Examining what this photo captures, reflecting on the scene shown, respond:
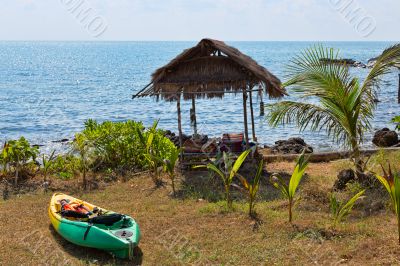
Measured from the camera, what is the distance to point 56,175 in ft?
41.8

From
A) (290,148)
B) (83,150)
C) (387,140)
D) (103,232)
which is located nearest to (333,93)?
(103,232)

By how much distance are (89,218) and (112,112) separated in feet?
102

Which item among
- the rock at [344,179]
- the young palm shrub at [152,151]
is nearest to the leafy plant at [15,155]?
the young palm shrub at [152,151]

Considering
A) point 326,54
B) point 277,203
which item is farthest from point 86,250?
point 326,54

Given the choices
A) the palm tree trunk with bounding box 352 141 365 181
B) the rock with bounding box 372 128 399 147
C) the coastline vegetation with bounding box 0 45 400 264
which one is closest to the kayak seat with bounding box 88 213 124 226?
the coastline vegetation with bounding box 0 45 400 264

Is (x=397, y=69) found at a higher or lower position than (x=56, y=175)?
higher

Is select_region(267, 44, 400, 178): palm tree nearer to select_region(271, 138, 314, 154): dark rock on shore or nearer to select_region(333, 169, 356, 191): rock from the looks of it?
select_region(333, 169, 356, 191): rock

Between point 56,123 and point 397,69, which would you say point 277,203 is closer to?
point 397,69

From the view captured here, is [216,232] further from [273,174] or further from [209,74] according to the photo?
[209,74]

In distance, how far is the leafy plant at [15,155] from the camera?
12.0m

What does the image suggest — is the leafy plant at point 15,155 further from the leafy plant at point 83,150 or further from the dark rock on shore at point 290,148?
the dark rock on shore at point 290,148

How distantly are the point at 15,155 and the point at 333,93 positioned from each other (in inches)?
283

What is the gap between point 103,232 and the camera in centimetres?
753

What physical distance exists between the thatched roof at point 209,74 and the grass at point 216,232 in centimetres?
252
